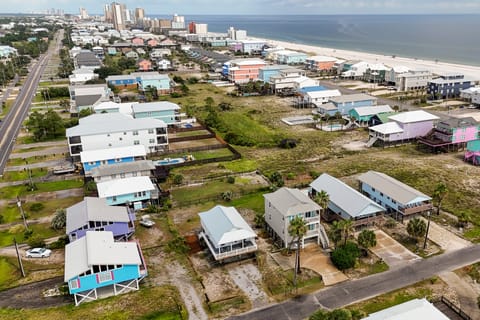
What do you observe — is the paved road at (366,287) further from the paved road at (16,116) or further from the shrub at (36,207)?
the paved road at (16,116)

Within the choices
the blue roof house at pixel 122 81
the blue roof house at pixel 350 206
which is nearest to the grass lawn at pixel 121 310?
the blue roof house at pixel 350 206

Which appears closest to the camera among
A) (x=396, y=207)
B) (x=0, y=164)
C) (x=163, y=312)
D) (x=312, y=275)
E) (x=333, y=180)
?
(x=163, y=312)

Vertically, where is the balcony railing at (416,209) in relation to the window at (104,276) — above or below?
above

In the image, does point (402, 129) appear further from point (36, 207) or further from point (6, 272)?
point (6, 272)

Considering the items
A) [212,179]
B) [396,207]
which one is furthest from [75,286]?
[396,207]

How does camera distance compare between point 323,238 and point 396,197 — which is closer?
point 323,238

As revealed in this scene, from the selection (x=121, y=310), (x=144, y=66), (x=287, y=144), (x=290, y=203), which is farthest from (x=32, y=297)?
(x=144, y=66)

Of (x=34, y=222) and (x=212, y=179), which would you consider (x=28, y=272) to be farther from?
(x=212, y=179)
